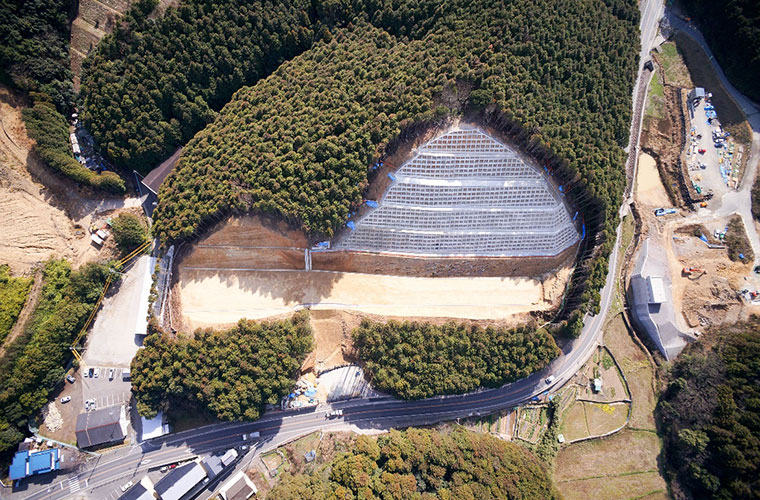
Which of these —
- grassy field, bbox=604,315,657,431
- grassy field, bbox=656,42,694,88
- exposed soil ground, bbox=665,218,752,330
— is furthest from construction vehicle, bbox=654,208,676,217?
grassy field, bbox=656,42,694,88

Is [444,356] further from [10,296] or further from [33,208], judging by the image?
[33,208]

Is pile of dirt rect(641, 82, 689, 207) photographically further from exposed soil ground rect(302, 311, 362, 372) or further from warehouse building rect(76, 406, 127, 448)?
warehouse building rect(76, 406, 127, 448)

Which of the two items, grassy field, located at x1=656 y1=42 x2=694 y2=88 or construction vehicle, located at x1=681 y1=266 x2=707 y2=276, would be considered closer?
construction vehicle, located at x1=681 y1=266 x2=707 y2=276

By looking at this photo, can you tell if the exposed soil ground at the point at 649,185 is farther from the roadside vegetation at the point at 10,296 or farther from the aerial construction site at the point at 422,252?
the roadside vegetation at the point at 10,296

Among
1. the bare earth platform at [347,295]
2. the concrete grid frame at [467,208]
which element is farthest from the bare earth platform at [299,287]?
the concrete grid frame at [467,208]

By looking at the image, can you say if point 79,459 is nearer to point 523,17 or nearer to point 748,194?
point 523,17
